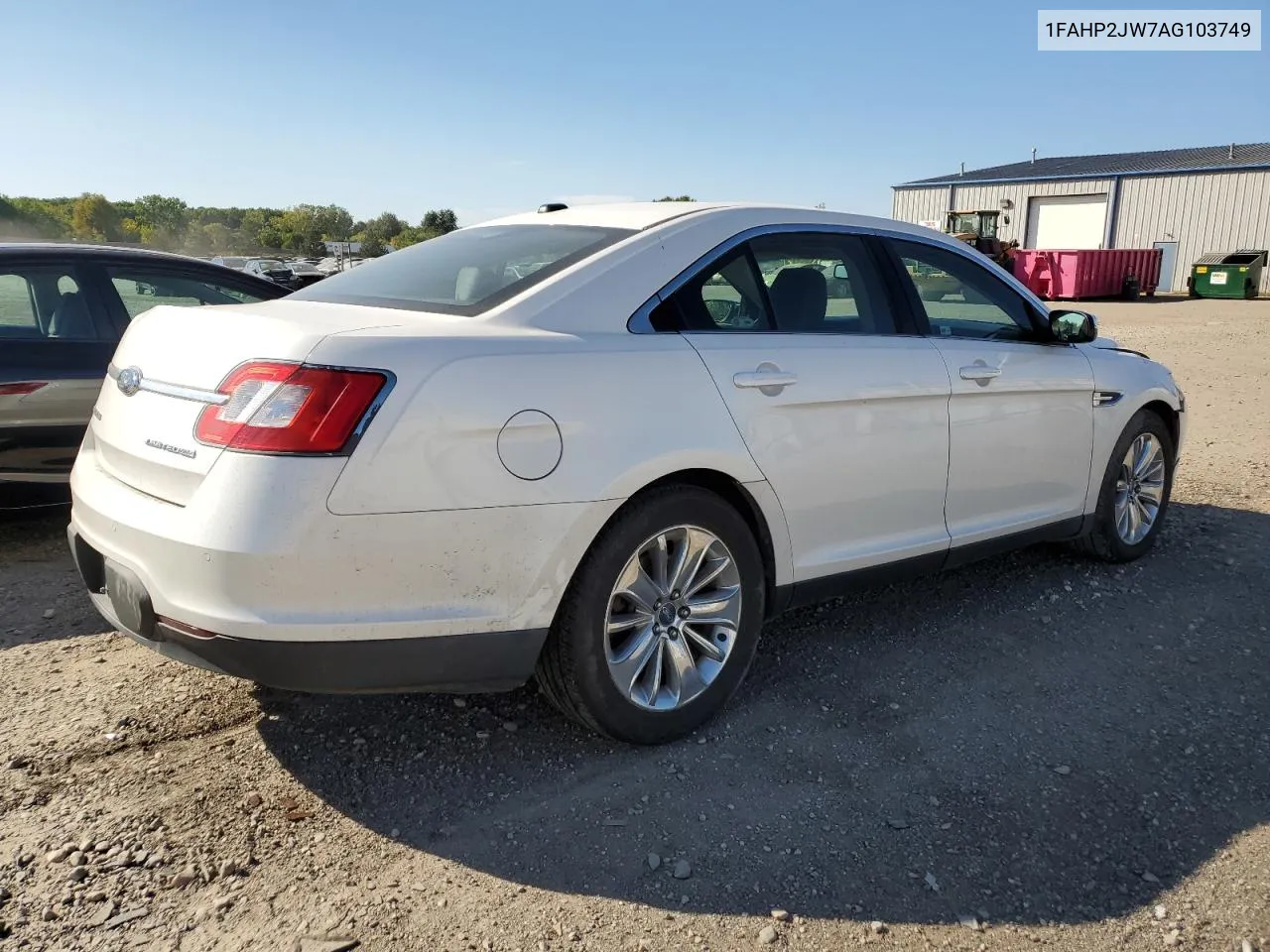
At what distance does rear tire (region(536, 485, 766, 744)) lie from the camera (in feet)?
9.39

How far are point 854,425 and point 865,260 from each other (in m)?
0.79

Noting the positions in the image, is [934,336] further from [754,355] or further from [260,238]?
[260,238]

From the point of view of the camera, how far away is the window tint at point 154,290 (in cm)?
524

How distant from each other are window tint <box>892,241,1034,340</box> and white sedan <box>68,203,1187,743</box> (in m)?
0.02

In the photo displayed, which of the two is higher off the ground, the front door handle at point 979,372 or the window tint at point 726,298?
the window tint at point 726,298

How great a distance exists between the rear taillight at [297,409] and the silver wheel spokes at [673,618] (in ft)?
2.99

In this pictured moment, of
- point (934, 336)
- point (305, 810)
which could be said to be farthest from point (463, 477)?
point (934, 336)

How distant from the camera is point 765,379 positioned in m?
3.21

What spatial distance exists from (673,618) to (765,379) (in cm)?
81

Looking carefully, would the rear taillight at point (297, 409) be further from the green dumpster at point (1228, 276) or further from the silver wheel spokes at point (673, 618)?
the green dumpster at point (1228, 276)

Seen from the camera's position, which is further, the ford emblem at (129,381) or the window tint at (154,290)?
the window tint at (154,290)

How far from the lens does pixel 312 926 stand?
231 centimetres

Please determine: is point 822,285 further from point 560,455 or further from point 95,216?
point 95,216

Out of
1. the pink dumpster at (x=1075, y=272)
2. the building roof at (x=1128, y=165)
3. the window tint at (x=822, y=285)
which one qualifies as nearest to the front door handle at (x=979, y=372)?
the window tint at (x=822, y=285)
